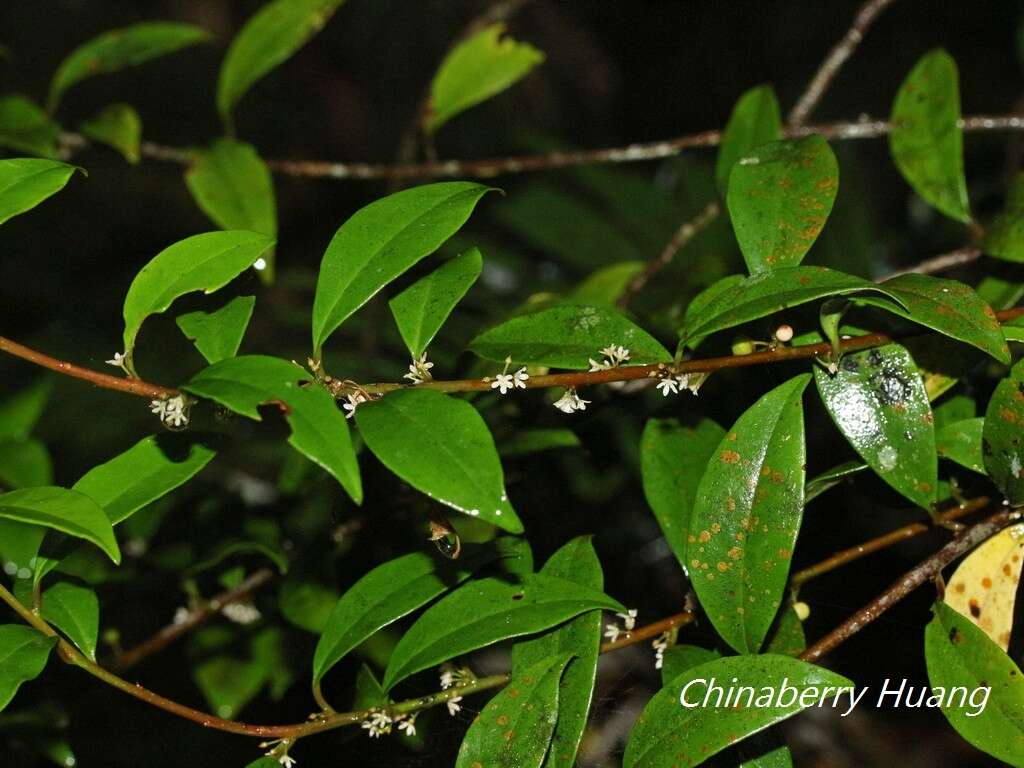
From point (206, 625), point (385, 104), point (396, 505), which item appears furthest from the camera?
point (385, 104)

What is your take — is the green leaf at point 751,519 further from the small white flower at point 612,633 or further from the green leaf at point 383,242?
the green leaf at point 383,242

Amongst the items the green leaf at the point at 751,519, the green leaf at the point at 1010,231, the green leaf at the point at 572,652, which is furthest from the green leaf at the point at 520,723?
the green leaf at the point at 1010,231

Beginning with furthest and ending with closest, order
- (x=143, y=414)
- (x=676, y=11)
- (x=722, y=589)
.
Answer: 1. (x=676, y=11)
2. (x=143, y=414)
3. (x=722, y=589)

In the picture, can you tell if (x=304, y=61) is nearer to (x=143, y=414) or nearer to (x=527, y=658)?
(x=143, y=414)

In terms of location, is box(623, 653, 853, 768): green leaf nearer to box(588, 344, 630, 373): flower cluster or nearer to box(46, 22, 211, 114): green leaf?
box(588, 344, 630, 373): flower cluster

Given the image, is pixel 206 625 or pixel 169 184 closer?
pixel 206 625

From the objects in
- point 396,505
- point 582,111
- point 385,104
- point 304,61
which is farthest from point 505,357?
point 304,61

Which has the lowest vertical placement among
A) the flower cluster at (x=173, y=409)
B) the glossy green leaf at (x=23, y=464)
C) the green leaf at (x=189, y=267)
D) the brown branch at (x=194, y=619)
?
the brown branch at (x=194, y=619)
